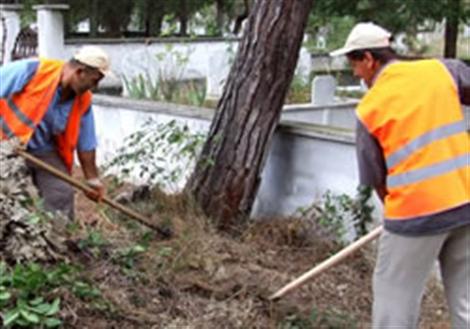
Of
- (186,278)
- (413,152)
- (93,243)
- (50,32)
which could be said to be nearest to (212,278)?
(186,278)

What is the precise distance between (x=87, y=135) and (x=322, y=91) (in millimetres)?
6007

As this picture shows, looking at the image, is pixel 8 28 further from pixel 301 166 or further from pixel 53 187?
pixel 53 187

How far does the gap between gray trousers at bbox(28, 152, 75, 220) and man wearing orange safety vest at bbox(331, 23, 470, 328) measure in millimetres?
2556

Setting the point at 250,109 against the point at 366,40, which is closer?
the point at 366,40

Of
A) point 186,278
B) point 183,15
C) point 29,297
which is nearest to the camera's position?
point 29,297

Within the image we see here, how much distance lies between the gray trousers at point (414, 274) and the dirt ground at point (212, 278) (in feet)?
3.88

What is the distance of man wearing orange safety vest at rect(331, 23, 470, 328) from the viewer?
381 cm

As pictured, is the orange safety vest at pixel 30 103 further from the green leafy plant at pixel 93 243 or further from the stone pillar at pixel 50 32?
the stone pillar at pixel 50 32

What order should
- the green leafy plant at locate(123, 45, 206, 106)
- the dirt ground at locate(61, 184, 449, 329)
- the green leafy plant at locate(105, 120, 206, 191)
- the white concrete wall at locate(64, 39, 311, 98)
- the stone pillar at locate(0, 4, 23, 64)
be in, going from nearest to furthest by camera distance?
the dirt ground at locate(61, 184, 449, 329) → the green leafy plant at locate(105, 120, 206, 191) → the green leafy plant at locate(123, 45, 206, 106) → the white concrete wall at locate(64, 39, 311, 98) → the stone pillar at locate(0, 4, 23, 64)

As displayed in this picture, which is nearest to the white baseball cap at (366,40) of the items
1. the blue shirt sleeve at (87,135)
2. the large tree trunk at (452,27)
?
the blue shirt sleeve at (87,135)

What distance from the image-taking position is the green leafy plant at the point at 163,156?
24.7 ft

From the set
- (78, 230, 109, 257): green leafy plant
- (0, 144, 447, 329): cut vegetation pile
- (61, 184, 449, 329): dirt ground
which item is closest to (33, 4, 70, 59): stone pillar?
(61, 184, 449, 329): dirt ground

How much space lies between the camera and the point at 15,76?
5535 millimetres

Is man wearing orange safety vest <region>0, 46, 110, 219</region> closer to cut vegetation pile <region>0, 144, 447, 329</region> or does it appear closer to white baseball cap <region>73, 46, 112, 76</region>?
white baseball cap <region>73, 46, 112, 76</region>
